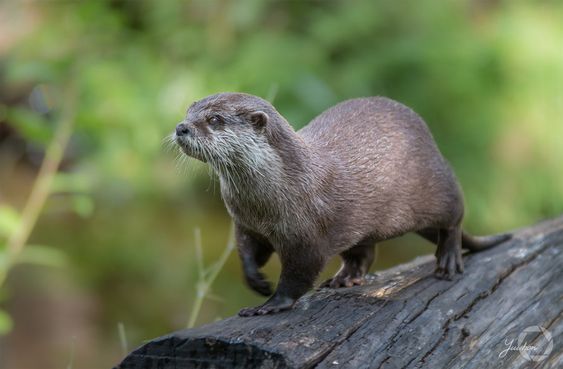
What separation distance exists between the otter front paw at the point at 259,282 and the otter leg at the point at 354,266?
303mm

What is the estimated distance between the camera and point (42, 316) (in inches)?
316

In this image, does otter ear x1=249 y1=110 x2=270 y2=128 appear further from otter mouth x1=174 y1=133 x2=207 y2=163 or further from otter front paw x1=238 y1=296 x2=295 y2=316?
otter front paw x1=238 y1=296 x2=295 y2=316

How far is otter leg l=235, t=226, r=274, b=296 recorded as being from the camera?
3.62 m

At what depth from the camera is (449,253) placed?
3982 millimetres

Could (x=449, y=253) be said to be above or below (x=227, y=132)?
below

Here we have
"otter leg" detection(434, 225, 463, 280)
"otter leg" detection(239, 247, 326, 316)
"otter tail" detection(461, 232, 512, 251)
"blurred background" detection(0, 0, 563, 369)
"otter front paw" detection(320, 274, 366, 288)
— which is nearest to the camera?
"otter leg" detection(239, 247, 326, 316)

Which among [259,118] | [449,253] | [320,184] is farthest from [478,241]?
[259,118]

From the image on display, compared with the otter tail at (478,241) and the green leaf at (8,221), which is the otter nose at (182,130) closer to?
the green leaf at (8,221)

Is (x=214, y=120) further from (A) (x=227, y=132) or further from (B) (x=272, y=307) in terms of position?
(B) (x=272, y=307)

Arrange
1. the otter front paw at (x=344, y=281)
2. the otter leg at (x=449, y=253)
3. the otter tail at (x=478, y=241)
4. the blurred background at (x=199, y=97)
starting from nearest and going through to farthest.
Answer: the otter front paw at (x=344, y=281) < the otter leg at (x=449, y=253) < the otter tail at (x=478, y=241) < the blurred background at (x=199, y=97)

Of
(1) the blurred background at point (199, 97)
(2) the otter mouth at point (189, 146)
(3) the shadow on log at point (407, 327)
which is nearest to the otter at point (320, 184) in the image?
(2) the otter mouth at point (189, 146)

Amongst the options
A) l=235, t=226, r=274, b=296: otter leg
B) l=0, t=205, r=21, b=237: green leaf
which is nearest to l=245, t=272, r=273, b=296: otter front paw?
l=235, t=226, r=274, b=296: otter leg

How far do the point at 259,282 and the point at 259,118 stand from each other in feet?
2.29

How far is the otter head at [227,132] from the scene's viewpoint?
3.28m
